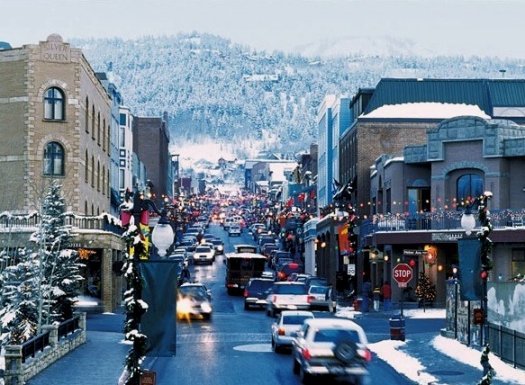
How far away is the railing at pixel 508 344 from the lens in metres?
33.4

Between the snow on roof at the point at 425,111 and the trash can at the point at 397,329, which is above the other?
the snow on roof at the point at 425,111

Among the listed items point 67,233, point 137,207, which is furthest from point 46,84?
point 137,207

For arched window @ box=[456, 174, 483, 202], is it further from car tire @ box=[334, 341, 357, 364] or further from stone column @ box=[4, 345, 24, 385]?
stone column @ box=[4, 345, 24, 385]

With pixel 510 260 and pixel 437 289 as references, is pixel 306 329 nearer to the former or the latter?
pixel 510 260

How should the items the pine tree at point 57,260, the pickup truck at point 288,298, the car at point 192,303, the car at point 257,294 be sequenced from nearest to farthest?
the pine tree at point 57,260, the pickup truck at point 288,298, the car at point 192,303, the car at point 257,294

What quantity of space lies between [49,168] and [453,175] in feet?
78.3

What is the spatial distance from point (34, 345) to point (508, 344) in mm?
13839

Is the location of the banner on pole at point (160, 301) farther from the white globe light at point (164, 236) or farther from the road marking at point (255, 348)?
the road marking at point (255, 348)

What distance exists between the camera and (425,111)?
86.8 m

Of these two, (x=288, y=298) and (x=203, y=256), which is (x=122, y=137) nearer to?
(x=203, y=256)

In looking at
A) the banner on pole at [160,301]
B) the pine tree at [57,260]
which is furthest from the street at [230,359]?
the banner on pole at [160,301]

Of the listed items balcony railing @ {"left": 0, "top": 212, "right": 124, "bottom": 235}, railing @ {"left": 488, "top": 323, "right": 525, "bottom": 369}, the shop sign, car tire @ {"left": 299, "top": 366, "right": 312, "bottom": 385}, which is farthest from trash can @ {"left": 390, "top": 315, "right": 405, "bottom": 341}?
the shop sign

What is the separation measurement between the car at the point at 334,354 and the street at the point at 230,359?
4.21ft

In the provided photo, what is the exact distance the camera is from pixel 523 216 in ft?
210
